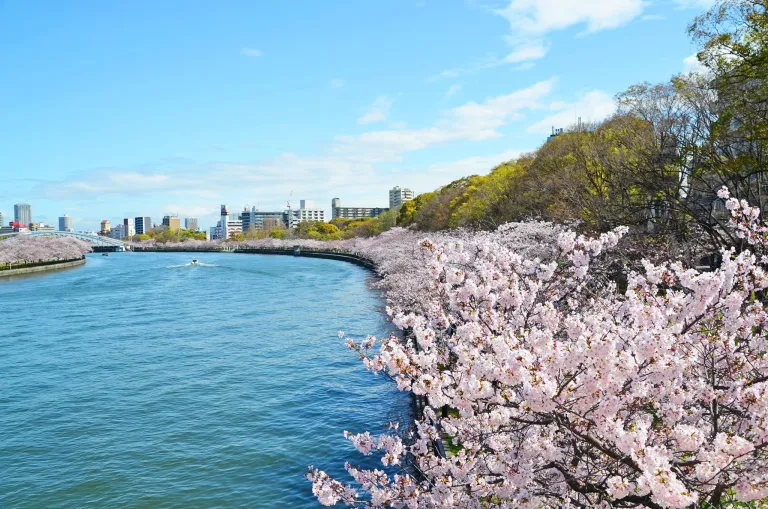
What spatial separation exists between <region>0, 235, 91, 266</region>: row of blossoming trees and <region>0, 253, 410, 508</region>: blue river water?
54898mm

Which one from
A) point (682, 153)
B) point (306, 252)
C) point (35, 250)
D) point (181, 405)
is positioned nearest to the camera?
point (181, 405)

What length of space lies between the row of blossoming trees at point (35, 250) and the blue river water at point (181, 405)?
5490 cm

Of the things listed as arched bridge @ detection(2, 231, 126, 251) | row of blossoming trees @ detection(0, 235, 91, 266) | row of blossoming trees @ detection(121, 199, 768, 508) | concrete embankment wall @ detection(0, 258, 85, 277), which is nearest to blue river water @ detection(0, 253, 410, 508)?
row of blossoming trees @ detection(121, 199, 768, 508)

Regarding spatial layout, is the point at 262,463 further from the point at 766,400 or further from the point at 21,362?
the point at 21,362

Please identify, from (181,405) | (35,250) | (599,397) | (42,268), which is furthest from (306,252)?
(599,397)

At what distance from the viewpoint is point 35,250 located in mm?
92125

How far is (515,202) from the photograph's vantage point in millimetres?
45469

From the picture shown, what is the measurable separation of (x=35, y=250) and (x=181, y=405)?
8935 centimetres

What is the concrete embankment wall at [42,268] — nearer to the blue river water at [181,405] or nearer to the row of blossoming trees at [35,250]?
the row of blossoming trees at [35,250]

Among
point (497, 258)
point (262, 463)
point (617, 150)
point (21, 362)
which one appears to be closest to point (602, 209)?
point (617, 150)

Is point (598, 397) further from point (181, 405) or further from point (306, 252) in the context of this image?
point (306, 252)

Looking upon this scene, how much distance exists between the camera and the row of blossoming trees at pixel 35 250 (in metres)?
85.7

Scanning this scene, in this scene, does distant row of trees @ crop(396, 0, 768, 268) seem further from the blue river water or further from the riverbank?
the riverbank

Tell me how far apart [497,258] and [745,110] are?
14.3 meters
